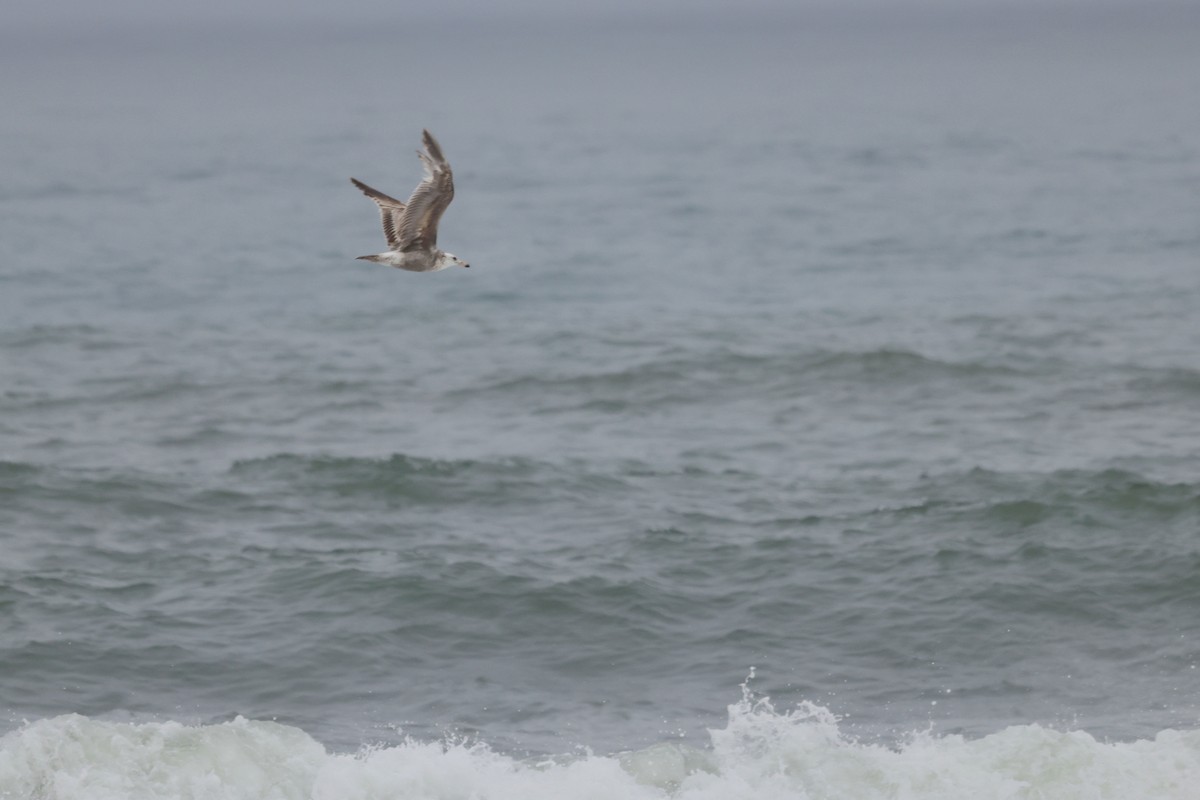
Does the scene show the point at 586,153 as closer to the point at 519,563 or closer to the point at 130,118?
the point at 130,118

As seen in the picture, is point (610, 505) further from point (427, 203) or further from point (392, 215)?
point (427, 203)

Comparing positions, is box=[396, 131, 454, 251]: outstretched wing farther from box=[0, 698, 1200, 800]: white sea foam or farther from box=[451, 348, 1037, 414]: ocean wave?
box=[451, 348, 1037, 414]: ocean wave

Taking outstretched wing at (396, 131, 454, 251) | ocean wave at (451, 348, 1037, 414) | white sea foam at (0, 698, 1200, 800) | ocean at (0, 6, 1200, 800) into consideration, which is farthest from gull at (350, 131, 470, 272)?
ocean wave at (451, 348, 1037, 414)

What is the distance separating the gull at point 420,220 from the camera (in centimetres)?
1410

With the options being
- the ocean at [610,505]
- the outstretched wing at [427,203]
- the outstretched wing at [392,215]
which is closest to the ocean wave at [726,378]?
the ocean at [610,505]

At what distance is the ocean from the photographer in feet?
46.2

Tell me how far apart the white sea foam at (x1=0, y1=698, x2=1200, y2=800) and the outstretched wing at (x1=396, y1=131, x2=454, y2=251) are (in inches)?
164

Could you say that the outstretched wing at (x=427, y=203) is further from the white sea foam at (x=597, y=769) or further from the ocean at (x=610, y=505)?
the white sea foam at (x=597, y=769)

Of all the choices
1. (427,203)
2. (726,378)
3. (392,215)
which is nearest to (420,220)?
(427,203)

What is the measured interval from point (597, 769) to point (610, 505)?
6925 mm

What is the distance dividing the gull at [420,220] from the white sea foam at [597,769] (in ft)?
13.1

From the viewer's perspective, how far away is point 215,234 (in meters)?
43.8

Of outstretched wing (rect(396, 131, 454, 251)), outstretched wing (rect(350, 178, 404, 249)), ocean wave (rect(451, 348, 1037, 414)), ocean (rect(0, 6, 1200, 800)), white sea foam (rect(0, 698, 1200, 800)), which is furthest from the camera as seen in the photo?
ocean wave (rect(451, 348, 1037, 414))

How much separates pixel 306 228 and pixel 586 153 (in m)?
20.7
